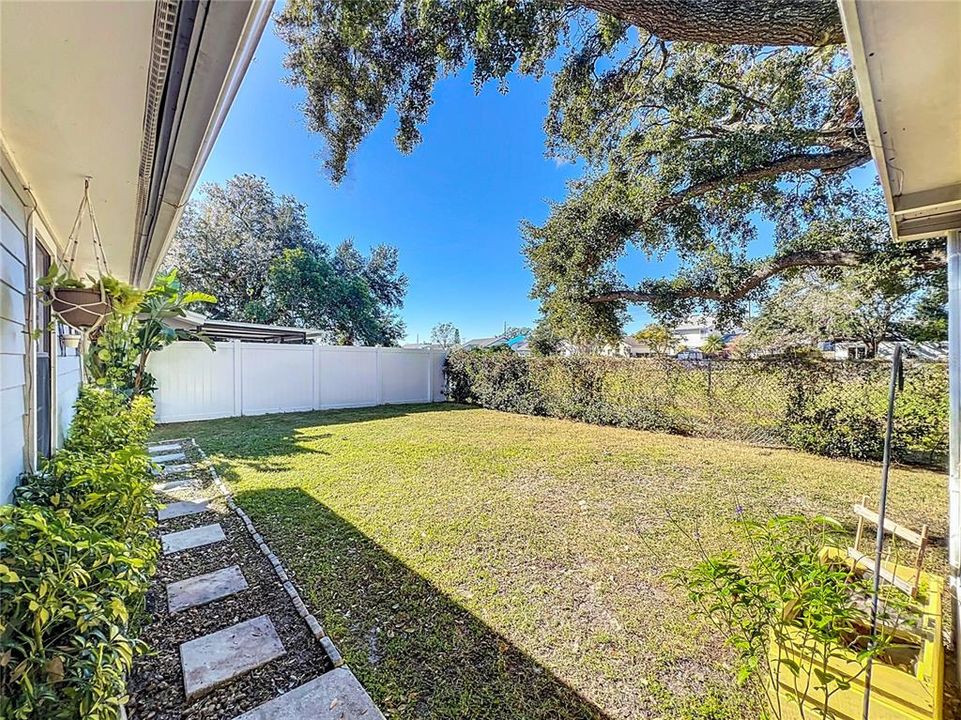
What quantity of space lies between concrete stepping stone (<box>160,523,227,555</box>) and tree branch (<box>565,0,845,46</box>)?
596 centimetres

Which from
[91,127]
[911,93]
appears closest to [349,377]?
[91,127]

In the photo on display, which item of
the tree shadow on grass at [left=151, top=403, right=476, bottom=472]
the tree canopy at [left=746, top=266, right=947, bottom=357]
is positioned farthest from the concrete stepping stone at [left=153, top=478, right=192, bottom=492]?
the tree canopy at [left=746, top=266, right=947, bottom=357]

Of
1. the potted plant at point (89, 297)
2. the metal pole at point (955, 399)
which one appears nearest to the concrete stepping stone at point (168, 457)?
the potted plant at point (89, 297)

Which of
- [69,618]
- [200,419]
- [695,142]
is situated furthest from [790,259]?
[200,419]

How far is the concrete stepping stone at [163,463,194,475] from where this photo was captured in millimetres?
5270

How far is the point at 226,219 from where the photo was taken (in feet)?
50.0

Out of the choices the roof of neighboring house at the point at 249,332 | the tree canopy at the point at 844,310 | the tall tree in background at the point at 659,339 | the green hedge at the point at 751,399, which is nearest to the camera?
the green hedge at the point at 751,399

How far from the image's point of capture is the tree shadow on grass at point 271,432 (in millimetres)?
6242

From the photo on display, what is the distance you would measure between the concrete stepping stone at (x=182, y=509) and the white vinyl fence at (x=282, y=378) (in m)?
6.04

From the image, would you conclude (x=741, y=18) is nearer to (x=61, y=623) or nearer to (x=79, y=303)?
(x=79, y=303)

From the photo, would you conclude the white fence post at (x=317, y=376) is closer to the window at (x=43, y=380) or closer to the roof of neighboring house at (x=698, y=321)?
the window at (x=43, y=380)

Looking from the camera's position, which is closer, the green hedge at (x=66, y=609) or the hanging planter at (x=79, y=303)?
the green hedge at (x=66, y=609)

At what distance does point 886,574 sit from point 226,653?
3.54 meters

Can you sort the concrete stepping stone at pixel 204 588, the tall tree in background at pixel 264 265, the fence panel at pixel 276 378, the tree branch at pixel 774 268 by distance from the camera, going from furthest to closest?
the tall tree in background at pixel 264 265, the fence panel at pixel 276 378, the tree branch at pixel 774 268, the concrete stepping stone at pixel 204 588
